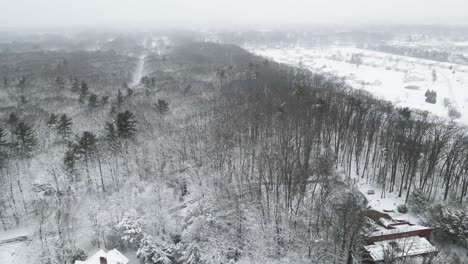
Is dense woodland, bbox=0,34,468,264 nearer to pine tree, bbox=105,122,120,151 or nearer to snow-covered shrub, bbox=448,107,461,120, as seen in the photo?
pine tree, bbox=105,122,120,151

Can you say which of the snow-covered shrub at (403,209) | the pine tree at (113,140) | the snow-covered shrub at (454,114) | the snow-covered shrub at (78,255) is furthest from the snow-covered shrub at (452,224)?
the snow-covered shrub at (454,114)

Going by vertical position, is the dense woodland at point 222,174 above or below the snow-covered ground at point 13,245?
above

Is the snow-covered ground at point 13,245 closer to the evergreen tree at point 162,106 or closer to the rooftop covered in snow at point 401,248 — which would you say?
the evergreen tree at point 162,106

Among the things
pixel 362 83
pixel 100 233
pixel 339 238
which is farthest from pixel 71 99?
pixel 362 83

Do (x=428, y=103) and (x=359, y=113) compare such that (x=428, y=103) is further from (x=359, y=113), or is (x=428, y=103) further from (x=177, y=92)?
(x=177, y=92)

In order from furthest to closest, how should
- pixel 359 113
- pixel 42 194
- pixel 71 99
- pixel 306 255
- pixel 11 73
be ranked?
pixel 11 73
pixel 71 99
pixel 359 113
pixel 42 194
pixel 306 255

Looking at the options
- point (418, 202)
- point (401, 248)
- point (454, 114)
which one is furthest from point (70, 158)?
point (454, 114)

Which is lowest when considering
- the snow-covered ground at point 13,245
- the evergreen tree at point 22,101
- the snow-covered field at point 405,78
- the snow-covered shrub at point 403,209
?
the snow-covered ground at point 13,245

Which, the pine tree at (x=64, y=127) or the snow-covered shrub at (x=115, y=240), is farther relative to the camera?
the pine tree at (x=64, y=127)
